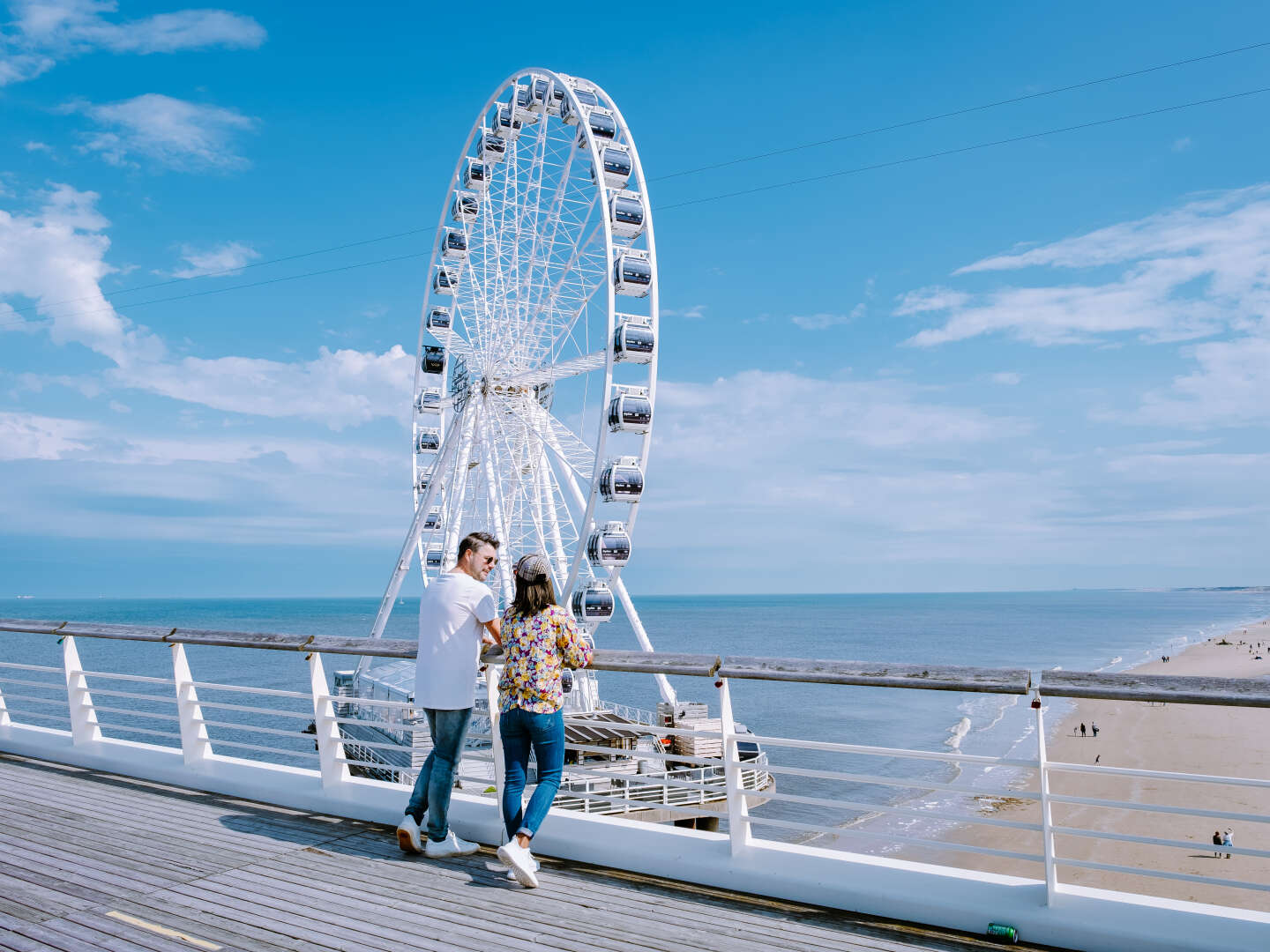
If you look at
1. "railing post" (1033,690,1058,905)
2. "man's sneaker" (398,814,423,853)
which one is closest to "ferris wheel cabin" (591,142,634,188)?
"man's sneaker" (398,814,423,853)

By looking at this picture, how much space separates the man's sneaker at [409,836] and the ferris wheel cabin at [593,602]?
1343 centimetres

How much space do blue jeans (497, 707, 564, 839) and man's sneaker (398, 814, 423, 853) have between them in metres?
0.60

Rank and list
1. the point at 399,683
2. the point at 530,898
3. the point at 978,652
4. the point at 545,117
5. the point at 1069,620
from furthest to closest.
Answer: the point at 1069,620
the point at 978,652
the point at 399,683
the point at 545,117
the point at 530,898

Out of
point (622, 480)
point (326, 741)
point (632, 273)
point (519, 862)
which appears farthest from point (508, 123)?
point (519, 862)

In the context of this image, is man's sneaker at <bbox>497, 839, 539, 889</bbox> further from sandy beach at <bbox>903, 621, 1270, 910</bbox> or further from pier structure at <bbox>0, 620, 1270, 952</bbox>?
sandy beach at <bbox>903, 621, 1270, 910</bbox>

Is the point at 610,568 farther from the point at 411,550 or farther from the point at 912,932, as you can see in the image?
the point at 912,932

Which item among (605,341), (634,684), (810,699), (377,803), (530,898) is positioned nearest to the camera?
(530,898)

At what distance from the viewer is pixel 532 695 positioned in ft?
14.8

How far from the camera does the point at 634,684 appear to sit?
218ft

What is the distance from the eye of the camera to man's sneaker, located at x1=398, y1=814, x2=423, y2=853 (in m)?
4.87

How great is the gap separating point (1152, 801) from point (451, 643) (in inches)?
1222

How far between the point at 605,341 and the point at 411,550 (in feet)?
40.9

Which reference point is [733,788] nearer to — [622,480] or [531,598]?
[531,598]

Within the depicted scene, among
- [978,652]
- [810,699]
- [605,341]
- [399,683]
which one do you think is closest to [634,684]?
[810,699]
